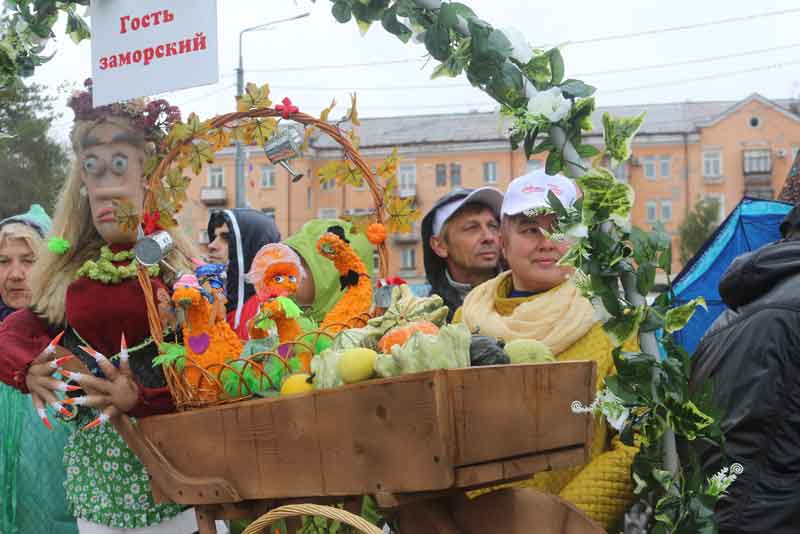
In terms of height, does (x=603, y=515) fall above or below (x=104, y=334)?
below

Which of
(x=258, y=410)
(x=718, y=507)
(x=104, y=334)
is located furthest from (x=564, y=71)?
(x=104, y=334)

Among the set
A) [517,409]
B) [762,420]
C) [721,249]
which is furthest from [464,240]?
[721,249]

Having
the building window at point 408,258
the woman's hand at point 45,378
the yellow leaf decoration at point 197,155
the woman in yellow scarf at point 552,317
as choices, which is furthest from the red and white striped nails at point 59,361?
Result: the building window at point 408,258

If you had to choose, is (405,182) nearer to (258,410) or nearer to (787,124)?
(787,124)

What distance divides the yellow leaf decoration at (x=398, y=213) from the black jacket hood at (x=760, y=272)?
1.22 m

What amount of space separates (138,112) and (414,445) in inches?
74.1

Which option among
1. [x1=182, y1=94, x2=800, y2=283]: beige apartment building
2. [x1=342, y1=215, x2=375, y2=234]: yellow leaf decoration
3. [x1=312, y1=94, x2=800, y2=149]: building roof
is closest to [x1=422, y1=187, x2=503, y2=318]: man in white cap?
[x1=342, y1=215, x2=375, y2=234]: yellow leaf decoration

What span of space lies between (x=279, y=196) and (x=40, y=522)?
30.0m

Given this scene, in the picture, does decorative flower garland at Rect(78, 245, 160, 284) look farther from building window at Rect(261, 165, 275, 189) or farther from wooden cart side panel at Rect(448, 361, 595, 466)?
building window at Rect(261, 165, 275, 189)

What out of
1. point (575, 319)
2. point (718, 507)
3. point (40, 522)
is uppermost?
point (575, 319)

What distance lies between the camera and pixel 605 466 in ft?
7.98

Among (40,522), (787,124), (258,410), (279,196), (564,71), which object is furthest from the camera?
(787,124)

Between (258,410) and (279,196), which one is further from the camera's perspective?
(279,196)

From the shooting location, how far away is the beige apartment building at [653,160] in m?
36.8
